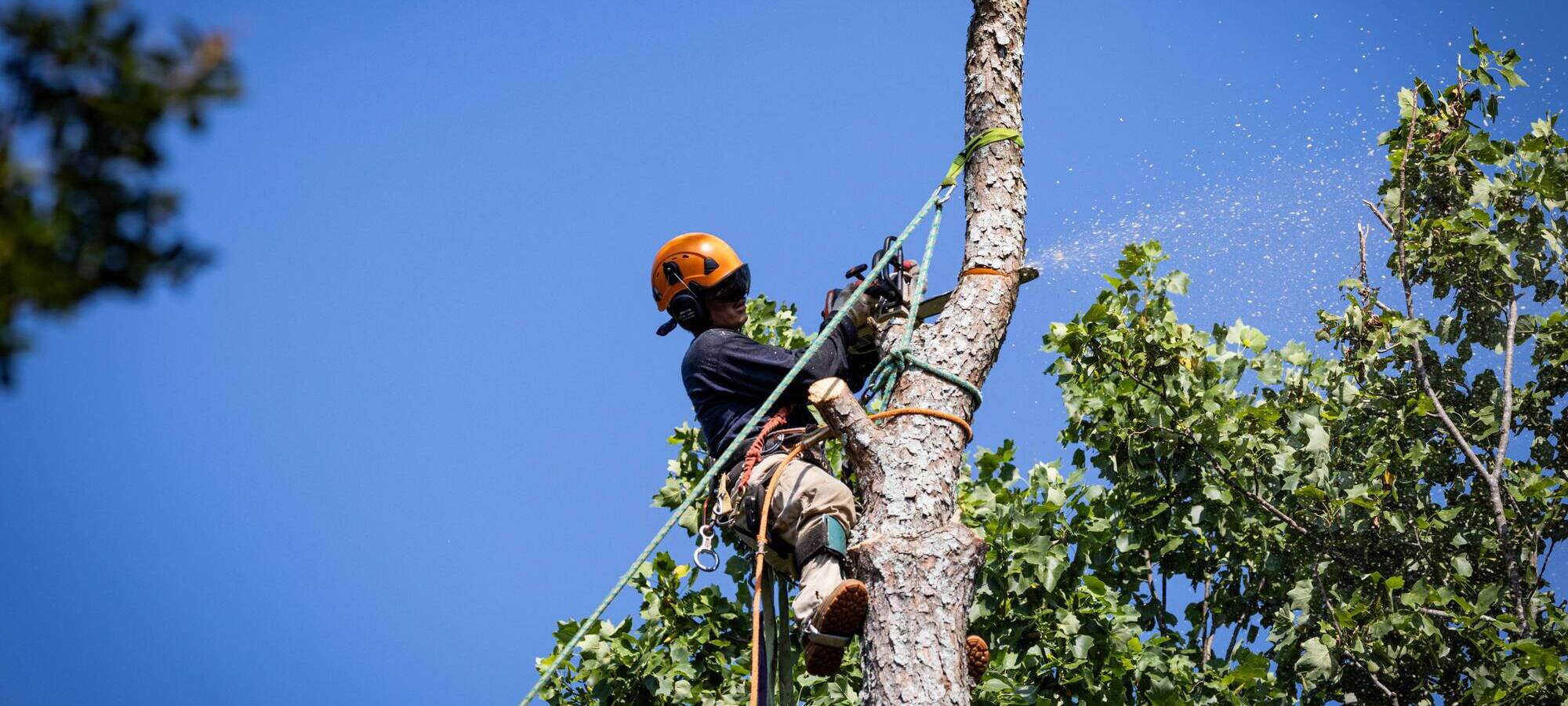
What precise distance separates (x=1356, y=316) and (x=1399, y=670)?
209 cm

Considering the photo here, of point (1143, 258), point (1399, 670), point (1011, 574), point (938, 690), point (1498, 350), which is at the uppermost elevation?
point (1498, 350)

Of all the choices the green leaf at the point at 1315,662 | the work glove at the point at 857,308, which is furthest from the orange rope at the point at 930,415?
the green leaf at the point at 1315,662

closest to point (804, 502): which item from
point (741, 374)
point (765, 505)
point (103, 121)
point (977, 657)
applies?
point (765, 505)

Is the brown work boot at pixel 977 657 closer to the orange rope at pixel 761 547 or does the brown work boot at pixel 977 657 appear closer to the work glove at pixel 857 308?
the orange rope at pixel 761 547

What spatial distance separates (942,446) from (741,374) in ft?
3.70

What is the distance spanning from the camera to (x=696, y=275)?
18.4 feet

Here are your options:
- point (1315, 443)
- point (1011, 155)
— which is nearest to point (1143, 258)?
point (1315, 443)

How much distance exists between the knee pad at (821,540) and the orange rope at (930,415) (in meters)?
0.48

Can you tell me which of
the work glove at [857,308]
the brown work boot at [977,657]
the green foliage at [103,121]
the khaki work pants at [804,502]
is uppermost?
the work glove at [857,308]

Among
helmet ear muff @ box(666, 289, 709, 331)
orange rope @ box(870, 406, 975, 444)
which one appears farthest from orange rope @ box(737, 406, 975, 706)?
helmet ear muff @ box(666, 289, 709, 331)

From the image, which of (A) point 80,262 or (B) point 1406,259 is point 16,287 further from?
(B) point 1406,259

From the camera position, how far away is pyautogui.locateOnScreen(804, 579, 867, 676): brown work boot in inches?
158

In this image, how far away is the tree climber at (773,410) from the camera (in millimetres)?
4375

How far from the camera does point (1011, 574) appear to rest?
6449 millimetres
